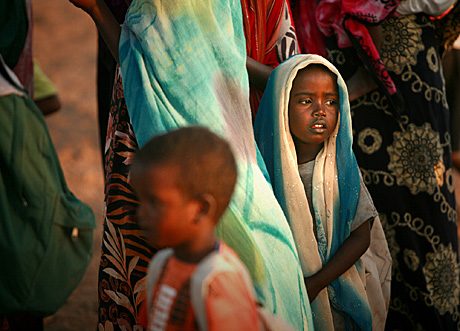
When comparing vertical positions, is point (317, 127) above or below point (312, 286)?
above

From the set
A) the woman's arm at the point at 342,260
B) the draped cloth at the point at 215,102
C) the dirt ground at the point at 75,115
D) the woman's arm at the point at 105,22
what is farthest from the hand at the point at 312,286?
the dirt ground at the point at 75,115

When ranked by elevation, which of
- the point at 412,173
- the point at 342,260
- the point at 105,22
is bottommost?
the point at 412,173

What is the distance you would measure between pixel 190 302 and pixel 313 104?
1.00 metres

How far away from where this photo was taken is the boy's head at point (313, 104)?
2027 mm

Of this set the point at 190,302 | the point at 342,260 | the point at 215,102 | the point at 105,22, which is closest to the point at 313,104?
the point at 215,102

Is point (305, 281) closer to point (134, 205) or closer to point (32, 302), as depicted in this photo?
point (134, 205)

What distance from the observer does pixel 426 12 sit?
287 centimetres

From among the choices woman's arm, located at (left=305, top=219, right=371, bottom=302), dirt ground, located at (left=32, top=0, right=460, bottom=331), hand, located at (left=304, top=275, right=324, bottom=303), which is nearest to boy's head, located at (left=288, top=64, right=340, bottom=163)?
woman's arm, located at (left=305, top=219, right=371, bottom=302)

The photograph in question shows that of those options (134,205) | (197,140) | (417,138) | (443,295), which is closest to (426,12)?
(417,138)

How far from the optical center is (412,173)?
115 inches

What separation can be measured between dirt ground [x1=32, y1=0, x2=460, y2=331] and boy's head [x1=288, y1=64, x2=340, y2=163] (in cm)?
200

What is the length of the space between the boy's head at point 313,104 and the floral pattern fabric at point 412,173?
95 cm

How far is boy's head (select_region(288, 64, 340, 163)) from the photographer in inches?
79.8

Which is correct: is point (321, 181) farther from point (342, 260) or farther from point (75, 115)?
point (75, 115)
